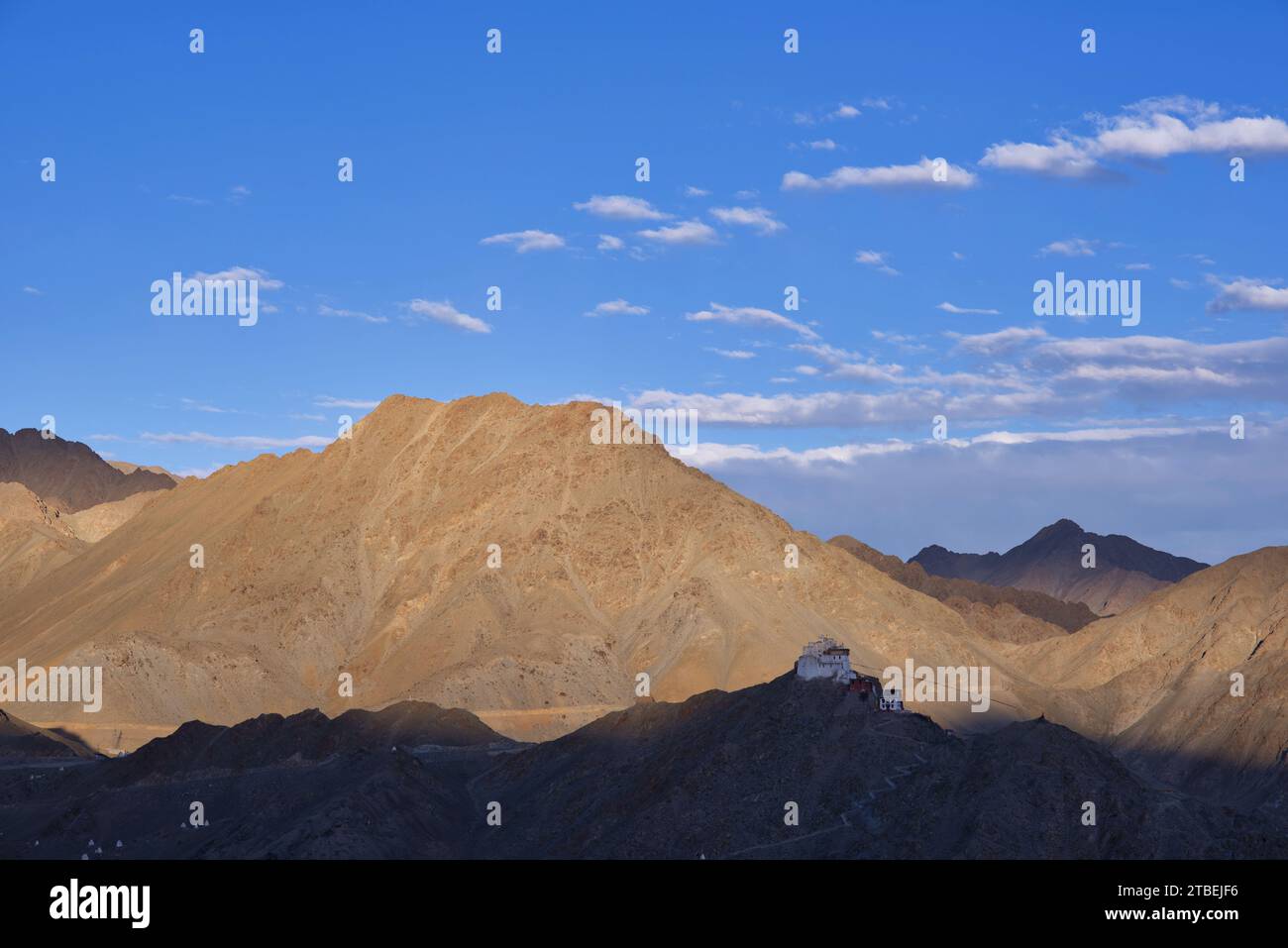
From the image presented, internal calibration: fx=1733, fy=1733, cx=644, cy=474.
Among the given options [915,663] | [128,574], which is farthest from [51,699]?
[915,663]

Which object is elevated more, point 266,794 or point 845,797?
point 845,797

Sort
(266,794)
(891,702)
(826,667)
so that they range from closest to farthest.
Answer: (891,702)
(826,667)
(266,794)

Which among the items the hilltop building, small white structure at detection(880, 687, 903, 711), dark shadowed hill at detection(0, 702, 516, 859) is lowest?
dark shadowed hill at detection(0, 702, 516, 859)

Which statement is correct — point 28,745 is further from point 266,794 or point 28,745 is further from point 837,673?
point 837,673

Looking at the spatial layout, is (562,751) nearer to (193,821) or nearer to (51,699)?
(193,821)

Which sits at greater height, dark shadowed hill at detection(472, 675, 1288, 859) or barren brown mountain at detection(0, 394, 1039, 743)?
barren brown mountain at detection(0, 394, 1039, 743)

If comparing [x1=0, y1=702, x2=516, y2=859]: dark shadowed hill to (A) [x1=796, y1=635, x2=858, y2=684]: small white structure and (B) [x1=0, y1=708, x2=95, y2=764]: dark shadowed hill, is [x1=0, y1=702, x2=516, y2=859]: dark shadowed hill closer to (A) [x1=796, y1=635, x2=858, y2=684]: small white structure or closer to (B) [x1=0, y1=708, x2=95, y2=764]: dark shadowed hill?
(B) [x1=0, y1=708, x2=95, y2=764]: dark shadowed hill

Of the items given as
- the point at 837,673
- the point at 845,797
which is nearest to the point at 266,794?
the point at 837,673

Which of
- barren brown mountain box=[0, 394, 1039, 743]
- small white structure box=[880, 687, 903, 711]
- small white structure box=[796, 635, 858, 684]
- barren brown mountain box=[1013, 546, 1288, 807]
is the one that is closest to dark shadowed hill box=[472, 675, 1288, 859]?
small white structure box=[796, 635, 858, 684]
